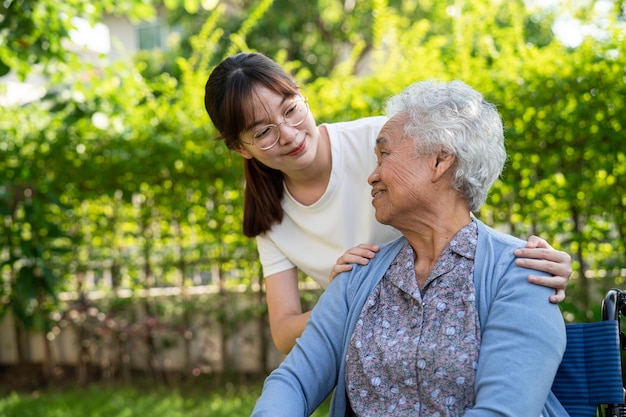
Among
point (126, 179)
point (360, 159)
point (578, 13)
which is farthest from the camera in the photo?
point (126, 179)

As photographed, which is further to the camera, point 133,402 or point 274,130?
point 133,402

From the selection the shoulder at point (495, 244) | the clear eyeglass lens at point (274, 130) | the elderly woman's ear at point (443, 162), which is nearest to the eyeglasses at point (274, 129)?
the clear eyeglass lens at point (274, 130)

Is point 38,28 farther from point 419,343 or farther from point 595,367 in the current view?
point 595,367

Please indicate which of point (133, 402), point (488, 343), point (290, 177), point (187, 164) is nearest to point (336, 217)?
point (290, 177)

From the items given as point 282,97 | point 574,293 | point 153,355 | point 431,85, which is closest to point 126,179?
point 153,355

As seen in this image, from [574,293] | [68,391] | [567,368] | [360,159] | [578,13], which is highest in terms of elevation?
[578,13]

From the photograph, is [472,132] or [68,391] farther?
[68,391]

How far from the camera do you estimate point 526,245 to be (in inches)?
73.2

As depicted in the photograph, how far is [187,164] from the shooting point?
5195 millimetres

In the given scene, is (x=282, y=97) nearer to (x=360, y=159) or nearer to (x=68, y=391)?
(x=360, y=159)

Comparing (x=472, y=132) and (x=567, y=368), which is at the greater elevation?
(x=472, y=132)

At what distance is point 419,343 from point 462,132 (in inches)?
20.6

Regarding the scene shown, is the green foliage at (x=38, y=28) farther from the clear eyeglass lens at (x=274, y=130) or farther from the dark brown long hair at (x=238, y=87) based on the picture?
the clear eyeglass lens at (x=274, y=130)

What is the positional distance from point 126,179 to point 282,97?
3370 mm
